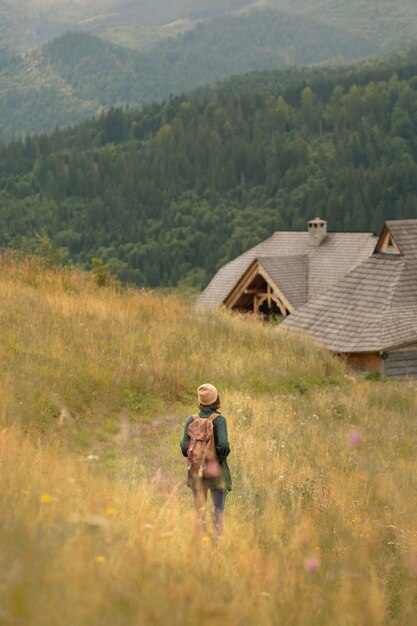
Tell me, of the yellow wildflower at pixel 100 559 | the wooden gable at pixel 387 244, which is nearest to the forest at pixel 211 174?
the wooden gable at pixel 387 244

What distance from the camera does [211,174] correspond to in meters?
149

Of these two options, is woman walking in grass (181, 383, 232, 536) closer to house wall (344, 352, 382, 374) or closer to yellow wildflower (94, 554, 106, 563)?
yellow wildflower (94, 554, 106, 563)

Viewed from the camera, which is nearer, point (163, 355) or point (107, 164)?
point (163, 355)

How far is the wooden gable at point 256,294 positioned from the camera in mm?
32312

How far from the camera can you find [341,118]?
15875cm

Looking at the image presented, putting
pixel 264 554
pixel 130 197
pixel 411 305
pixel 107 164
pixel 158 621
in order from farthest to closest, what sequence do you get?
1. pixel 107 164
2. pixel 130 197
3. pixel 411 305
4. pixel 264 554
5. pixel 158 621

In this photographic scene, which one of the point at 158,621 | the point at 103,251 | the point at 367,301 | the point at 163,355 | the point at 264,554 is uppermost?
the point at 158,621

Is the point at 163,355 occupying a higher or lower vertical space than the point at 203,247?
higher

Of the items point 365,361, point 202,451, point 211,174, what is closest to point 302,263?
point 365,361

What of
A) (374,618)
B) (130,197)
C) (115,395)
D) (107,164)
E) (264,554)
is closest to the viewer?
(374,618)

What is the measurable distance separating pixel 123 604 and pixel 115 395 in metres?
6.61

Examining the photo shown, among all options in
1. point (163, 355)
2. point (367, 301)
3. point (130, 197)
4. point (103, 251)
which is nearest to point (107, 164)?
point (130, 197)

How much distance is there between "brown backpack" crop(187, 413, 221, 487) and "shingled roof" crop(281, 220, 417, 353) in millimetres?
17379

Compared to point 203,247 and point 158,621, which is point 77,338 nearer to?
point 158,621
